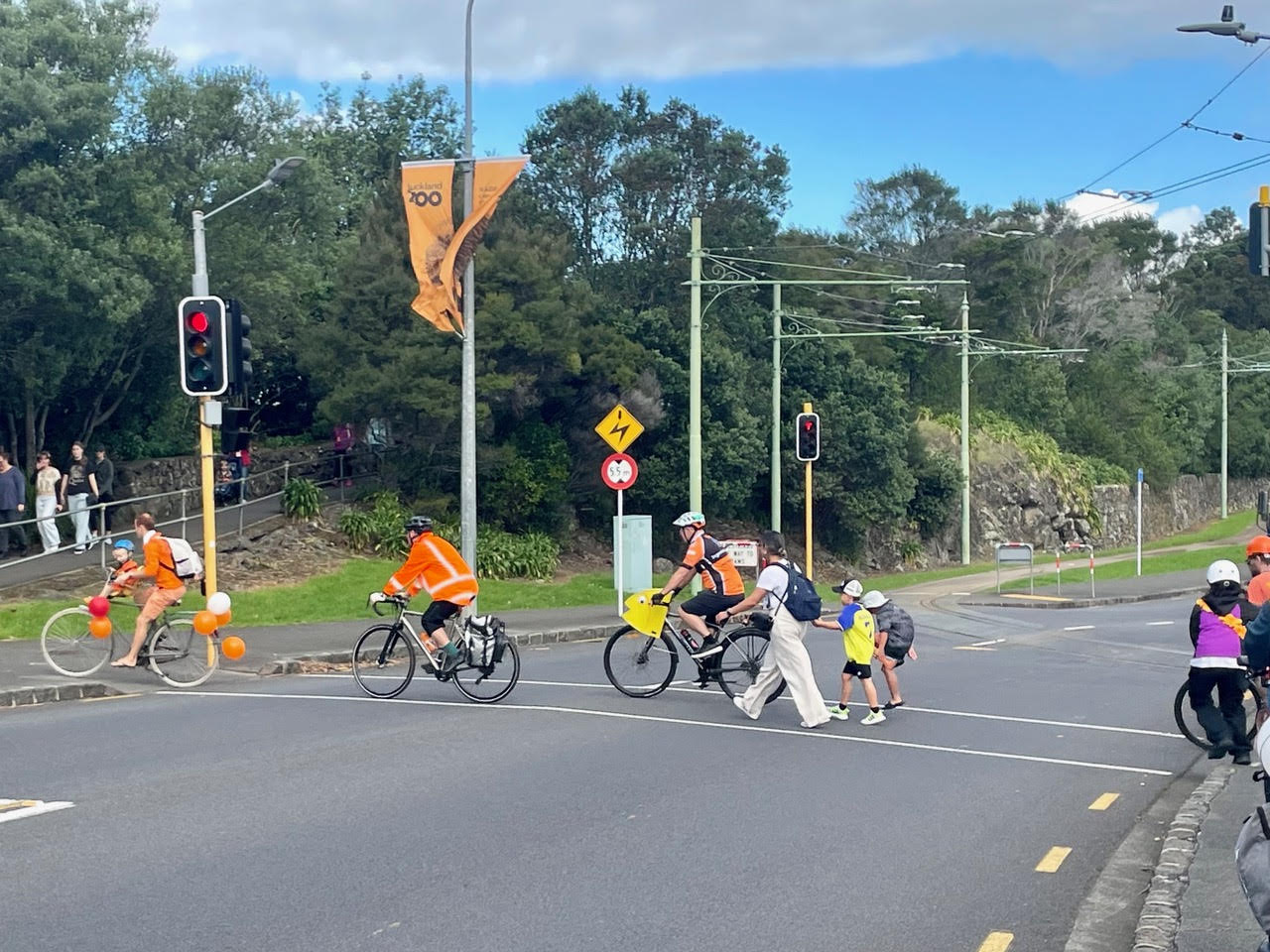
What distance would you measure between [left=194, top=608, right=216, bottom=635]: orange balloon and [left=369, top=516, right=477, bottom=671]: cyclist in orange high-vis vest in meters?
2.24

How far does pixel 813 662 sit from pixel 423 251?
7434mm

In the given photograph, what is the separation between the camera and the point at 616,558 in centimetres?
2378

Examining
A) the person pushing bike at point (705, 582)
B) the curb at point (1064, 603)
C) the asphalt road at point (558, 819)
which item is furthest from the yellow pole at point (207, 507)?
the curb at point (1064, 603)

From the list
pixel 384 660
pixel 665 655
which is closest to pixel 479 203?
pixel 384 660

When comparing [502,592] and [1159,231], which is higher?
[1159,231]

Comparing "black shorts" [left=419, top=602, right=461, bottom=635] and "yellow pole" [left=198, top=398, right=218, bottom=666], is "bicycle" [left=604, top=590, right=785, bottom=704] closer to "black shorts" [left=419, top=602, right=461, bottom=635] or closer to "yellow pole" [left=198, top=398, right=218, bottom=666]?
"black shorts" [left=419, top=602, right=461, bottom=635]

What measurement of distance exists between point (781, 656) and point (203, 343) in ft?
24.0

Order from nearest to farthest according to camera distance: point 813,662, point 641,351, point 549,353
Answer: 1. point 813,662
2. point 549,353
3. point 641,351

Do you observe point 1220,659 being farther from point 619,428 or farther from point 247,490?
point 247,490

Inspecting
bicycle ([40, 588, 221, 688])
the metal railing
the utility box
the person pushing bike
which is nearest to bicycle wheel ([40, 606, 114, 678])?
bicycle ([40, 588, 221, 688])

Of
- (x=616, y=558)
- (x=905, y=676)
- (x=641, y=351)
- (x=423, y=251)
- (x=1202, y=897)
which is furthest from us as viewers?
(x=641, y=351)

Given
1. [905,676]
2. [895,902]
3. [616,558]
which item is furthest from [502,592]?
[895,902]

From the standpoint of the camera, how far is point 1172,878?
7.48 metres

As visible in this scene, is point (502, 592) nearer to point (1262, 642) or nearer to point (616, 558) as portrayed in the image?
point (616, 558)
